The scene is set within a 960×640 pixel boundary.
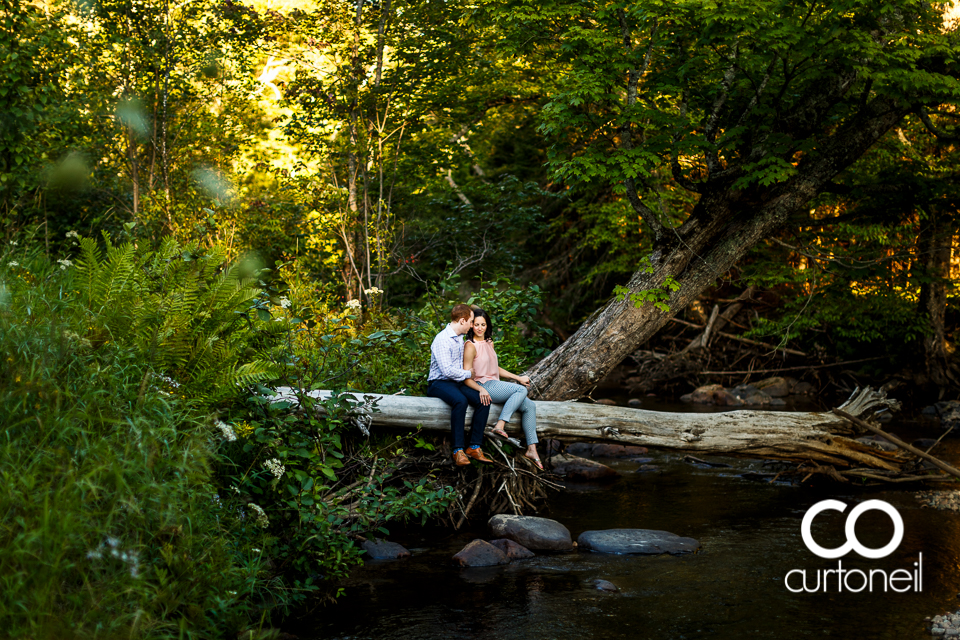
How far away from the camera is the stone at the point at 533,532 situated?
6.81 m

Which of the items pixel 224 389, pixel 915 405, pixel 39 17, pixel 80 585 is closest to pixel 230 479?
pixel 224 389

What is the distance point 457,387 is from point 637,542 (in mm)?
2124

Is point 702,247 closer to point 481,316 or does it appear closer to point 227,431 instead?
point 481,316

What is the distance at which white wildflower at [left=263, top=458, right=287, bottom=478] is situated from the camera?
494 centimetres

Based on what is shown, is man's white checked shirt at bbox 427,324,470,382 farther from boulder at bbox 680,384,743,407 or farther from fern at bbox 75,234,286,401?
boulder at bbox 680,384,743,407

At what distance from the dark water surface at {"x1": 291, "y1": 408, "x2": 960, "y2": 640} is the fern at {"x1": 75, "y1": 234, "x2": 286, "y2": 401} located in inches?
69.2

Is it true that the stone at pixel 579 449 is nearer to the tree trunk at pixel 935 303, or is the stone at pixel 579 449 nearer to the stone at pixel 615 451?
the stone at pixel 615 451

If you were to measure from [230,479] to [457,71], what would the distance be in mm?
9929

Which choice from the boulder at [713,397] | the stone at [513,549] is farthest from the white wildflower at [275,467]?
the boulder at [713,397]

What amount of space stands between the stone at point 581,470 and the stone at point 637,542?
115 inches

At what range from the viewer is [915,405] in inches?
624

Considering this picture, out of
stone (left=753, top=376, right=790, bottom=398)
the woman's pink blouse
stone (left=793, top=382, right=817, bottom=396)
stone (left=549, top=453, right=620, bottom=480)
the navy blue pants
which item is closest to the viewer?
the navy blue pants

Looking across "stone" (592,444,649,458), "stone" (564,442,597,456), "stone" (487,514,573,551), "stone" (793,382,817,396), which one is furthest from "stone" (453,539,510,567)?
"stone" (793,382,817,396)

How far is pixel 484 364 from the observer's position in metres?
7.75
